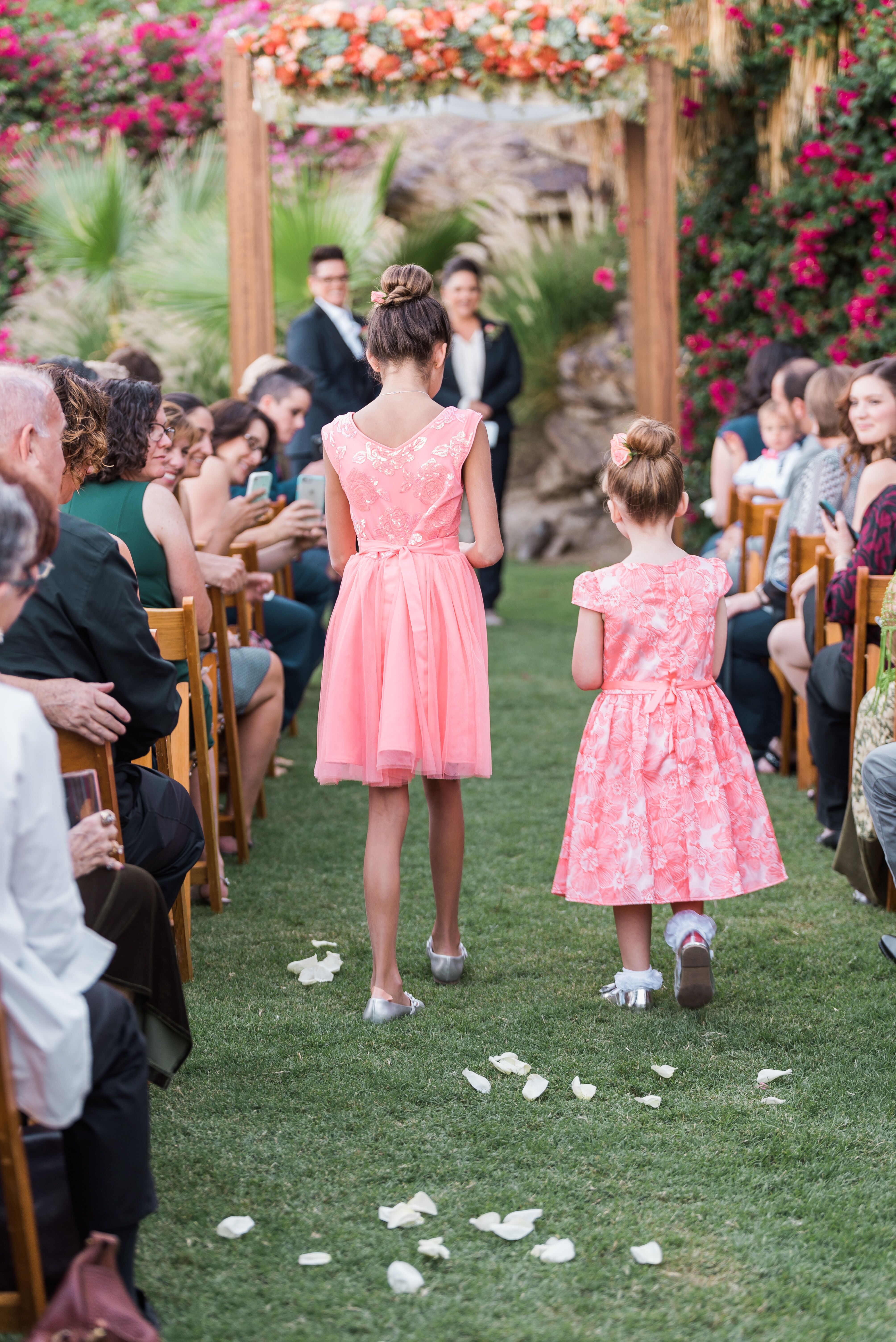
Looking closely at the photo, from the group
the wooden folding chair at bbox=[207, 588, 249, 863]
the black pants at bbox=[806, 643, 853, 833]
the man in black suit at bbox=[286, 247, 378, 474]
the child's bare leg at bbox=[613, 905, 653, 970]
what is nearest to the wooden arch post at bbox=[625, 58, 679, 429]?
the man in black suit at bbox=[286, 247, 378, 474]

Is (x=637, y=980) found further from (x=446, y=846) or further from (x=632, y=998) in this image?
(x=446, y=846)

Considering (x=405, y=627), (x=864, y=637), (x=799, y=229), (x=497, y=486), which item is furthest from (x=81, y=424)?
(x=799, y=229)

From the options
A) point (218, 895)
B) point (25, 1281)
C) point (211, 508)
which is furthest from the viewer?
point (211, 508)

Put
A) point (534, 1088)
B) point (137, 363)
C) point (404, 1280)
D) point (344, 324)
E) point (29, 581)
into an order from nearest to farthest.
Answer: point (29, 581) → point (404, 1280) → point (534, 1088) → point (137, 363) → point (344, 324)

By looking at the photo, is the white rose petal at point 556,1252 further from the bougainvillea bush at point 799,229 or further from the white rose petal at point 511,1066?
the bougainvillea bush at point 799,229

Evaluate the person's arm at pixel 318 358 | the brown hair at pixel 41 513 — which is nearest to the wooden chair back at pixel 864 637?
the brown hair at pixel 41 513

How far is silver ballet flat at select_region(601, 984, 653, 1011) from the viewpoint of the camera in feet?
10.9

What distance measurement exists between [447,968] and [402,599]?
0.99 metres

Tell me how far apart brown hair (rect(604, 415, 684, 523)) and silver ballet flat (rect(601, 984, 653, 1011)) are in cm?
115

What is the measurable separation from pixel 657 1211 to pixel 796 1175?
31 centimetres

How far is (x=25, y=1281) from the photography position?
1.71 m

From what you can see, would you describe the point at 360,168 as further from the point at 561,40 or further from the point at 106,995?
the point at 106,995

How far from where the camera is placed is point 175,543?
3.71m

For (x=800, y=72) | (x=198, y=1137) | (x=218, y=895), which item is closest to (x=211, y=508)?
(x=218, y=895)
